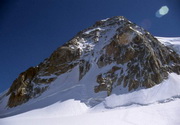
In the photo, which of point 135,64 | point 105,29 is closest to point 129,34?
point 135,64

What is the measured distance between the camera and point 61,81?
122 ft

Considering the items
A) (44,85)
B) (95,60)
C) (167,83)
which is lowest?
(167,83)

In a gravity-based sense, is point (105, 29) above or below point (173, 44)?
above

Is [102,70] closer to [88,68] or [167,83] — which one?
[88,68]

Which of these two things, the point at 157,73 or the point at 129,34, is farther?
the point at 129,34

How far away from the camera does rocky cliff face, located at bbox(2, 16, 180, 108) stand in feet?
98.7

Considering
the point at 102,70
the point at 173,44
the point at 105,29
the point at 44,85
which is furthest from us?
the point at 105,29

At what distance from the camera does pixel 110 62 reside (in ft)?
121

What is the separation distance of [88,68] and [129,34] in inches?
559

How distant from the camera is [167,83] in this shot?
26688 millimetres

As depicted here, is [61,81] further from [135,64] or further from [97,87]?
[135,64]

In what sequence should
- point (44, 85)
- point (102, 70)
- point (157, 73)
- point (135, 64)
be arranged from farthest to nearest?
1. point (44, 85)
2. point (102, 70)
3. point (135, 64)
4. point (157, 73)

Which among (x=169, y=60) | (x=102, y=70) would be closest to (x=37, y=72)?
(x=102, y=70)

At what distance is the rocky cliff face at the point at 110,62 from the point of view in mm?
30078
